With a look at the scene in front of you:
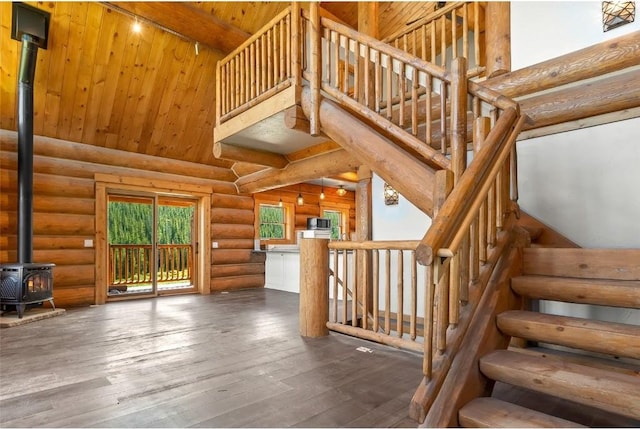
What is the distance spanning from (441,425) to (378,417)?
0.49 m

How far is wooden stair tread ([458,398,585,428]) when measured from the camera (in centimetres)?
152

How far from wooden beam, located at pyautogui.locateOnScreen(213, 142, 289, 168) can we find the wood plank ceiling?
1417mm

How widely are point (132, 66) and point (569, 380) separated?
6.24 m

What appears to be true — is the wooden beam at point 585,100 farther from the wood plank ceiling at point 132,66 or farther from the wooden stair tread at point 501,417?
the wood plank ceiling at point 132,66

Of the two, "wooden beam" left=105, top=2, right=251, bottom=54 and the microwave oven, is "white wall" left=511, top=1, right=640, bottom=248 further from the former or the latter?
the microwave oven

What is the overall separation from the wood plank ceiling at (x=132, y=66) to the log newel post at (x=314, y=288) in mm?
3845

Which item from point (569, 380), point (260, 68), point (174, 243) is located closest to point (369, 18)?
point (260, 68)

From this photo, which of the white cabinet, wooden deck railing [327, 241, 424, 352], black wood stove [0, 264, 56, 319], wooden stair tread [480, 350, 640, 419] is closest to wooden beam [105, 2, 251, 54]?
black wood stove [0, 264, 56, 319]

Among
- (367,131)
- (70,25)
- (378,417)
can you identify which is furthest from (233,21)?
(378,417)

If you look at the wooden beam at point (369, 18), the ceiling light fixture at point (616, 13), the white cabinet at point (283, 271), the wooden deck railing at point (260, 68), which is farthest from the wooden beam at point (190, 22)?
the ceiling light fixture at point (616, 13)

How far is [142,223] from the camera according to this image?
8516 millimetres

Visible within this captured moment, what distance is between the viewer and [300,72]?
385cm

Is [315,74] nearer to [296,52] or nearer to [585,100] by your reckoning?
[296,52]

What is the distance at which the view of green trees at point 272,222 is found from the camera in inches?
353
